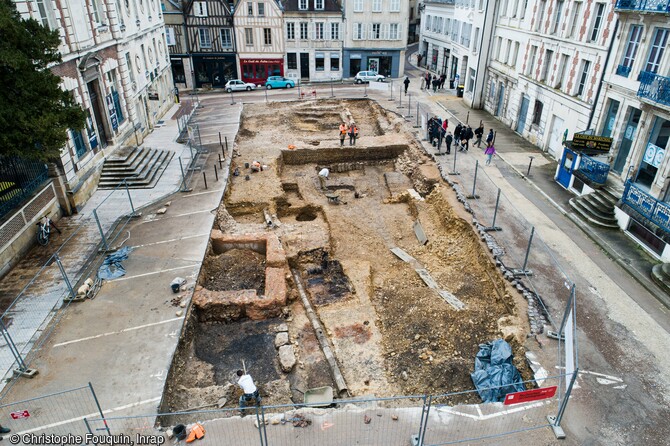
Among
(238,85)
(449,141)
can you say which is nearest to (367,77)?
(238,85)

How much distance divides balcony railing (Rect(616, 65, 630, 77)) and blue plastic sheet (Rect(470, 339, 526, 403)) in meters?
15.6

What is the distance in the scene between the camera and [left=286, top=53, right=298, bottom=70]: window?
4675 centimetres

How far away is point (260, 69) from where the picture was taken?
46.9 metres

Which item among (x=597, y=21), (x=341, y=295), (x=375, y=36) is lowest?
(x=341, y=295)

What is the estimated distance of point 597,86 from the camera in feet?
69.8

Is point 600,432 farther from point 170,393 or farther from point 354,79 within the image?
point 354,79

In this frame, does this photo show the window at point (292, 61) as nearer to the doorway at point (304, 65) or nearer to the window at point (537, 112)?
the doorway at point (304, 65)

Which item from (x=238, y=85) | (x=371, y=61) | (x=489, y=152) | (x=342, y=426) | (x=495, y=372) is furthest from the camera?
(x=371, y=61)

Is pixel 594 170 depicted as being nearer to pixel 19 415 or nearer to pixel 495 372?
pixel 495 372

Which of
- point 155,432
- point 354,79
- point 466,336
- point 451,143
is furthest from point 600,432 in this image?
point 354,79

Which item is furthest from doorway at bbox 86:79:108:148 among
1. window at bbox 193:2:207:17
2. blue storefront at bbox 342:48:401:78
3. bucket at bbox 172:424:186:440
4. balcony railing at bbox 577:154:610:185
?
blue storefront at bbox 342:48:401:78

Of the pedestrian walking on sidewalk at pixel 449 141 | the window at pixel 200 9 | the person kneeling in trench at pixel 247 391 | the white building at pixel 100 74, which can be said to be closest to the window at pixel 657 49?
the pedestrian walking on sidewalk at pixel 449 141

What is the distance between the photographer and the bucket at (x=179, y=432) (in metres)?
9.18

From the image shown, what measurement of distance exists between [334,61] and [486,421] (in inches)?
1773
